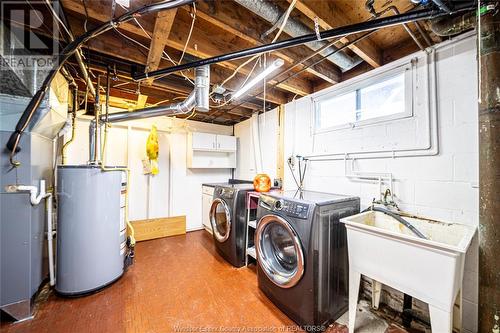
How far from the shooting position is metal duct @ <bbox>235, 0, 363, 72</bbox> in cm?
123

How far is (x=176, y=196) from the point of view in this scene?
3740mm

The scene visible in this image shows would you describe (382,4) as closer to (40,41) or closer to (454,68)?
(454,68)

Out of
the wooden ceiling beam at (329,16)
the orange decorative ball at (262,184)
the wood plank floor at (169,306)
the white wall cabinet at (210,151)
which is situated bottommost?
the wood plank floor at (169,306)

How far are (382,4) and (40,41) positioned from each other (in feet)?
8.60

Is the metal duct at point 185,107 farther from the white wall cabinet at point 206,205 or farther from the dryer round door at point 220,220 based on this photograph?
the white wall cabinet at point 206,205

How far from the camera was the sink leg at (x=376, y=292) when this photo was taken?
1.66m

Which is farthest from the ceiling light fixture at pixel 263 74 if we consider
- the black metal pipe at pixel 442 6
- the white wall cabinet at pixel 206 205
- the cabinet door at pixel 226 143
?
the white wall cabinet at pixel 206 205

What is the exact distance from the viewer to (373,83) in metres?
1.93

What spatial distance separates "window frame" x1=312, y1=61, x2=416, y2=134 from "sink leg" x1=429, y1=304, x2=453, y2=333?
140 cm

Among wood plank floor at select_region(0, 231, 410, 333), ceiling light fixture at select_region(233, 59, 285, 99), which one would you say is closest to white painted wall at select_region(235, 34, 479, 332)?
ceiling light fixture at select_region(233, 59, 285, 99)

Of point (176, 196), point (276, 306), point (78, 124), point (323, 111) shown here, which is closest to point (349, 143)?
point (323, 111)

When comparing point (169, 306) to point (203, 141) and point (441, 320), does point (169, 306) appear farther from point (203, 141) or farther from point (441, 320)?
point (203, 141)

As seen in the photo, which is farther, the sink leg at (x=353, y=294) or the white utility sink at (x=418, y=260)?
the sink leg at (x=353, y=294)

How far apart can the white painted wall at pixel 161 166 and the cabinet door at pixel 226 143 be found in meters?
0.43
